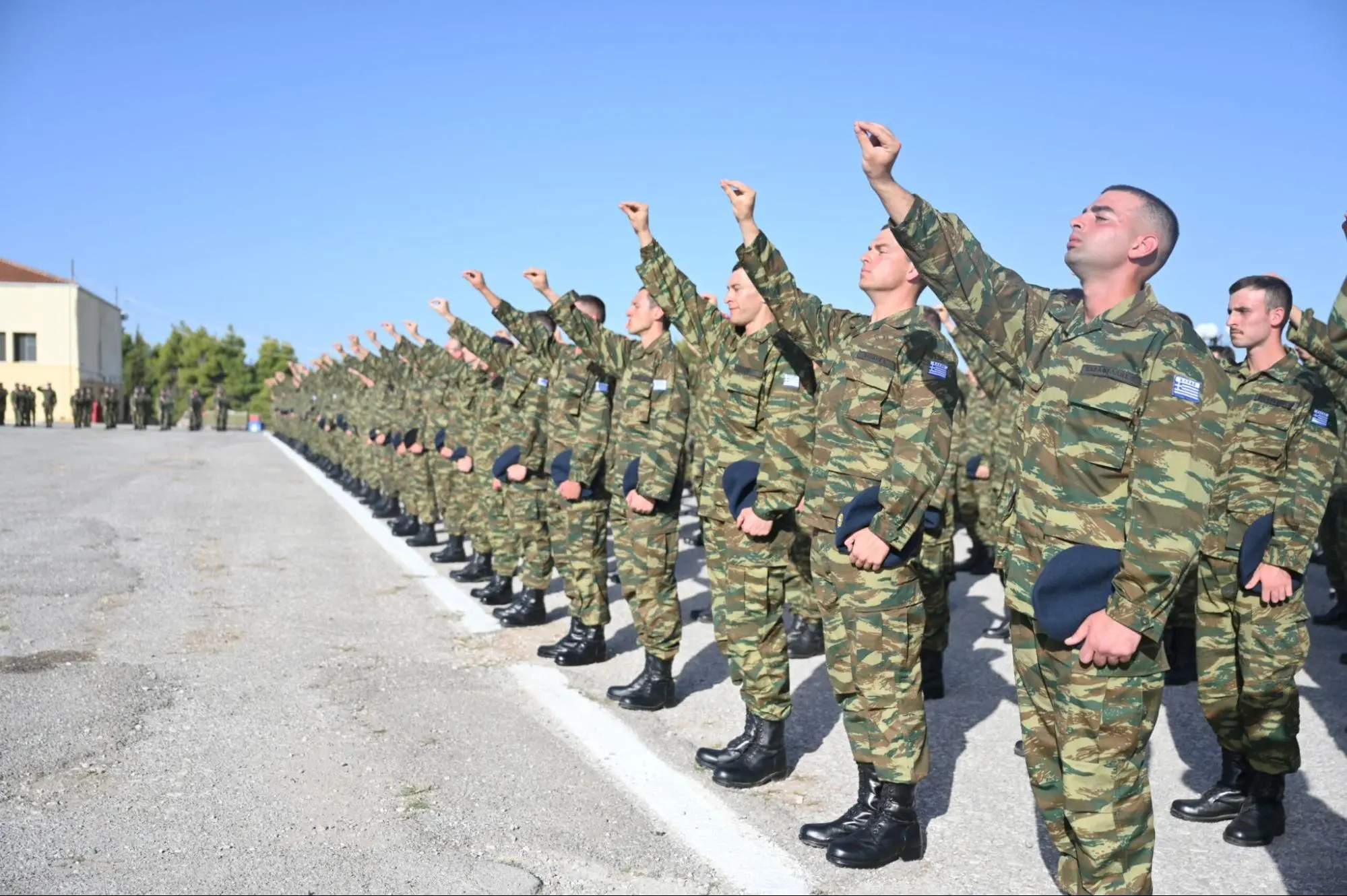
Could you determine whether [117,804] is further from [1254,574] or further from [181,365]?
[181,365]

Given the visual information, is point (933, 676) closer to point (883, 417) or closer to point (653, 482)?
point (653, 482)

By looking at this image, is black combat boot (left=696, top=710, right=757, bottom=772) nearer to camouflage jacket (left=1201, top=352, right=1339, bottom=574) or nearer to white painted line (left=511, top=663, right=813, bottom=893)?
white painted line (left=511, top=663, right=813, bottom=893)

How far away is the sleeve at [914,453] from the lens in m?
3.47

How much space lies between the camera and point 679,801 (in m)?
3.88

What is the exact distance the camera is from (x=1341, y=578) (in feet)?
25.0

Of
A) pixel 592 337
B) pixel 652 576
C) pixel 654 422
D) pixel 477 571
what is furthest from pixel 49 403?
pixel 652 576

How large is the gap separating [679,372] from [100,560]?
252 inches

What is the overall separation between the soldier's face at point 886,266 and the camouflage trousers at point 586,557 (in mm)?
2835

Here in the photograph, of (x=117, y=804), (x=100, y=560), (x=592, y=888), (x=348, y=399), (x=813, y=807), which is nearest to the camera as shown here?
(x=592, y=888)

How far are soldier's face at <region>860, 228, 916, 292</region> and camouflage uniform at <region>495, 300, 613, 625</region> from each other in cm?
276

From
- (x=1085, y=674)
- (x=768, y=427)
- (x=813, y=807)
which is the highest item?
(x=768, y=427)

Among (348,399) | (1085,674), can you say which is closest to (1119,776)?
(1085,674)

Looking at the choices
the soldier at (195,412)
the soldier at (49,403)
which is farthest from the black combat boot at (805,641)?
the soldier at (49,403)

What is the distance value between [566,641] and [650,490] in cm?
140
